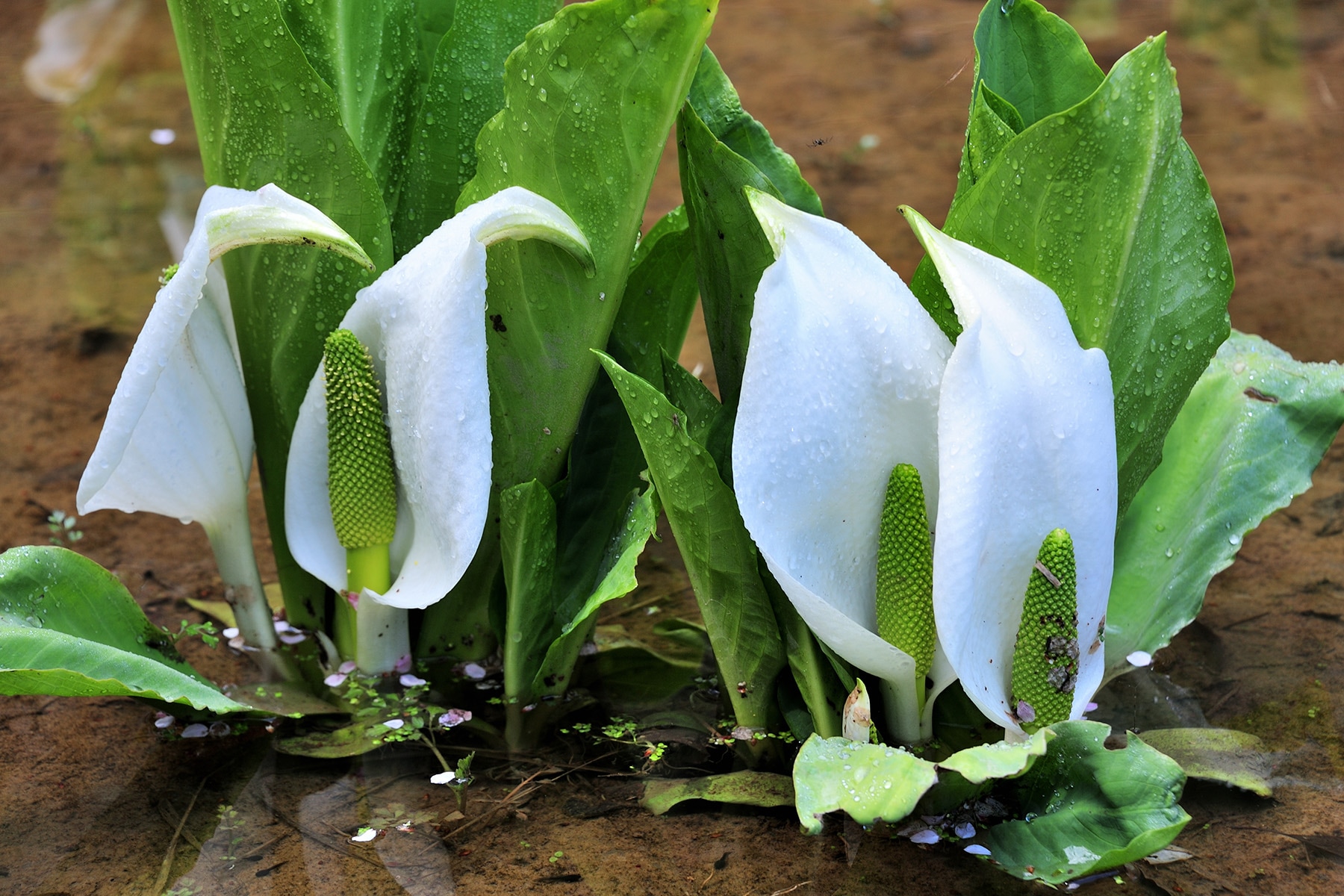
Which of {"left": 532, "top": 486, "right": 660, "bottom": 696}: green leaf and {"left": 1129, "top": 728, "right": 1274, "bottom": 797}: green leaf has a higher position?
{"left": 532, "top": 486, "right": 660, "bottom": 696}: green leaf

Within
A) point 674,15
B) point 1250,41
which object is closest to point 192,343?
point 674,15

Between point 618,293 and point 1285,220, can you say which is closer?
point 618,293

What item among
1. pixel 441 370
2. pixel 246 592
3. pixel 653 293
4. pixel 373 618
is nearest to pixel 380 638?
pixel 373 618

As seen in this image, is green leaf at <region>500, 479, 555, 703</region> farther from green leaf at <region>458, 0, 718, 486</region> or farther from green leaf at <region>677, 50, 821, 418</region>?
green leaf at <region>677, 50, 821, 418</region>

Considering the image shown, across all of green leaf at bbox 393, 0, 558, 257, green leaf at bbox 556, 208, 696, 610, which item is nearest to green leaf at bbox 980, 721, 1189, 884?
green leaf at bbox 556, 208, 696, 610

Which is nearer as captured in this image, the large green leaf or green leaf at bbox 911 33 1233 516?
green leaf at bbox 911 33 1233 516

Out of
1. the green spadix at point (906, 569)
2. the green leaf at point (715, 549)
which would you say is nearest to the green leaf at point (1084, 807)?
the green spadix at point (906, 569)

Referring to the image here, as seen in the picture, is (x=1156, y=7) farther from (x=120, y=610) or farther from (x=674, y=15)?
(x=120, y=610)
